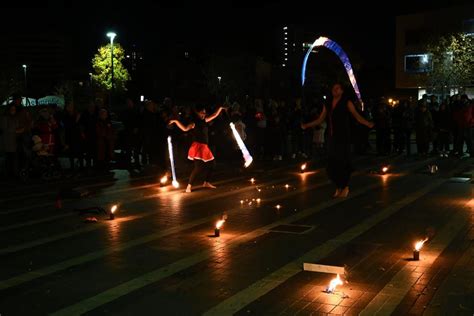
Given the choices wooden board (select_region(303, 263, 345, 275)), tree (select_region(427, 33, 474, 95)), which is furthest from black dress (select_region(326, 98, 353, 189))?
tree (select_region(427, 33, 474, 95))

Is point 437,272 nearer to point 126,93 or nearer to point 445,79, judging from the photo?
point 445,79

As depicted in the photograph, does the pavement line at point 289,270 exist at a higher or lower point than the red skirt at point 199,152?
lower

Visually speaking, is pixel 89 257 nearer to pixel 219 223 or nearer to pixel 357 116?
pixel 219 223

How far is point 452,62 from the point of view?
173ft

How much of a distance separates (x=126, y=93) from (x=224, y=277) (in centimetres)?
7247

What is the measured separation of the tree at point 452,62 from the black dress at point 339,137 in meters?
43.2

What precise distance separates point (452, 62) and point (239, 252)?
49.0m

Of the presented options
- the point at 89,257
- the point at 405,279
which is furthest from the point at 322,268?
Answer: the point at 89,257

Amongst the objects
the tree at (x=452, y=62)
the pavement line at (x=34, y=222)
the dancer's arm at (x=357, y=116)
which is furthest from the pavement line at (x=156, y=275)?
the tree at (x=452, y=62)

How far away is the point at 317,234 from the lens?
29.4 feet

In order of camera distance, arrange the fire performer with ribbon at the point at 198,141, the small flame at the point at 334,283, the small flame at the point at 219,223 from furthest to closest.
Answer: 1. the fire performer with ribbon at the point at 198,141
2. the small flame at the point at 219,223
3. the small flame at the point at 334,283

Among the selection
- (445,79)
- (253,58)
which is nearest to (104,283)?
(445,79)

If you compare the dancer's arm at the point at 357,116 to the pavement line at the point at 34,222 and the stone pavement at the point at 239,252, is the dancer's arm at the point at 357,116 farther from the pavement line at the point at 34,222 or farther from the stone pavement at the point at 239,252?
the pavement line at the point at 34,222

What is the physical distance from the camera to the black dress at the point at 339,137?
11562mm
